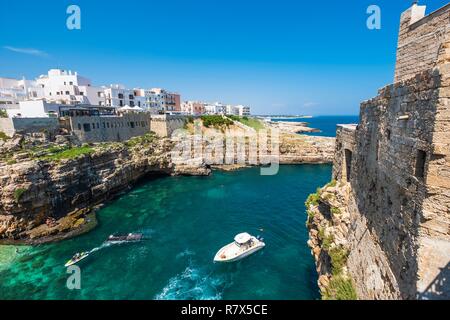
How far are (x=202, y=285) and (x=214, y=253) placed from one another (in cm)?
415

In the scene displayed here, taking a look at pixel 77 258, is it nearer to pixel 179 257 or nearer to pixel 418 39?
pixel 179 257

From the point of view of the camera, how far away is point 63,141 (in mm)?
36625

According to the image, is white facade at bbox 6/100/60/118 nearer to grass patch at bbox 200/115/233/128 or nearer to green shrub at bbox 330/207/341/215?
grass patch at bbox 200/115/233/128

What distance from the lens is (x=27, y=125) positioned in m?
33.8

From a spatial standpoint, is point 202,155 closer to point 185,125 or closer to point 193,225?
point 185,125

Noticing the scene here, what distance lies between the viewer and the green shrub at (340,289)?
35.4ft

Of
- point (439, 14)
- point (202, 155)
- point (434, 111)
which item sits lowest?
point (202, 155)

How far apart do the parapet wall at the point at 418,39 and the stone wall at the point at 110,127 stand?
43048mm

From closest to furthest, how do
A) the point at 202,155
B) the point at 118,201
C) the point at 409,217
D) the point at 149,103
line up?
the point at 409,217
the point at 118,201
the point at 202,155
the point at 149,103

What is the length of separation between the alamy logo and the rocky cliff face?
735 cm

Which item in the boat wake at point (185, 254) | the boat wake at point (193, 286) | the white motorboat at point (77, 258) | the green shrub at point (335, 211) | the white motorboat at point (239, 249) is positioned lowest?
the boat wake at point (193, 286)

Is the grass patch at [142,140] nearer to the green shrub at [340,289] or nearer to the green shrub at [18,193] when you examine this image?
the green shrub at [18,193]

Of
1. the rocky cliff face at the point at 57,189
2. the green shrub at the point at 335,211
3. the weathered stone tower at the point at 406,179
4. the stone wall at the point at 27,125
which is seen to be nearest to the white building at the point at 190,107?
the rocky cliff face at the point at 57,189

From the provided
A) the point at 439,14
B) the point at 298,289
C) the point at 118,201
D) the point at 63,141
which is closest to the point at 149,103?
the point at 63,141
